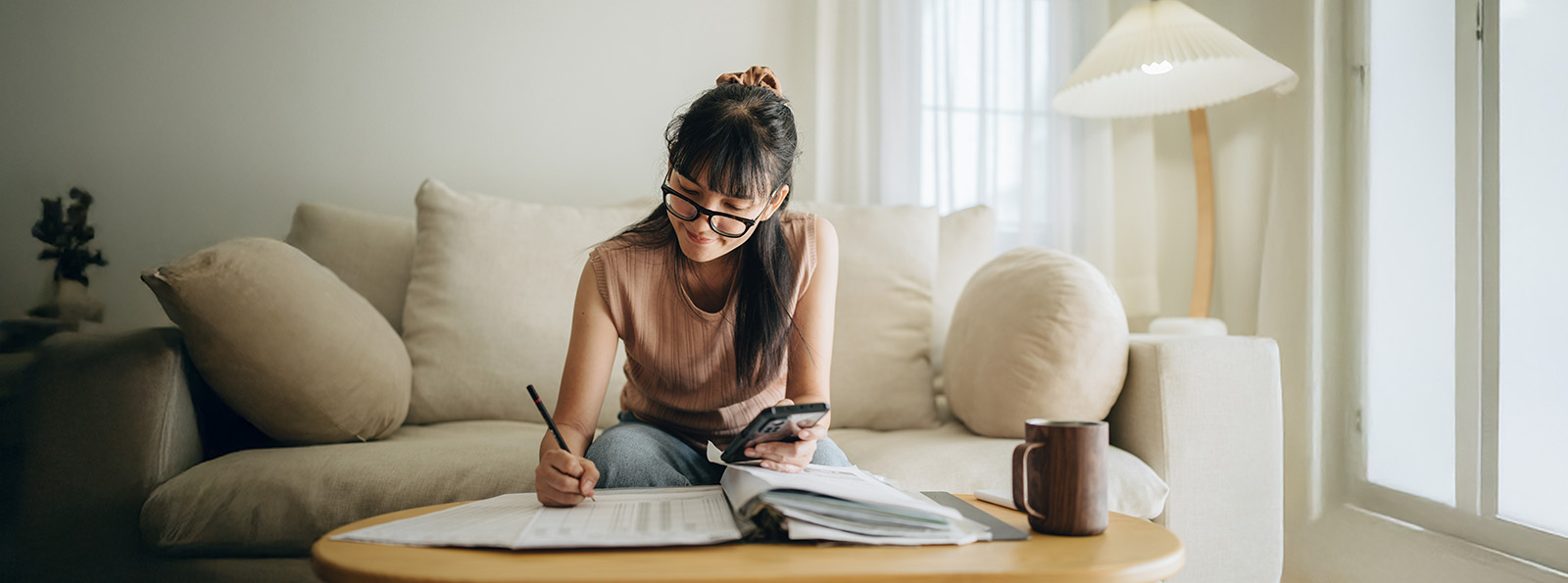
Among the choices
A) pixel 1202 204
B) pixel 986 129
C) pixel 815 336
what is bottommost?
pixel 815 336

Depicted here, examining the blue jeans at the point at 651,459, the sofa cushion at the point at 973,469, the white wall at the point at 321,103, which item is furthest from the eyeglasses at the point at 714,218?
the white wall at the point at 321,103

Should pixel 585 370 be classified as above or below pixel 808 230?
below

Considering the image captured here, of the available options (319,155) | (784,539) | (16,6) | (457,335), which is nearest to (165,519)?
(457,335)

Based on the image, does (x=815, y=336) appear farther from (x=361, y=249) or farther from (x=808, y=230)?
(x=361, y=249)

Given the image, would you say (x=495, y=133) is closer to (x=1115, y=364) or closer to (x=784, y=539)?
(x=1115, y=364)

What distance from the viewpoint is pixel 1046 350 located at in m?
1.35

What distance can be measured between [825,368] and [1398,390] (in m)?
1.39

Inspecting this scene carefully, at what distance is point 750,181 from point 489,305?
895 millimetres

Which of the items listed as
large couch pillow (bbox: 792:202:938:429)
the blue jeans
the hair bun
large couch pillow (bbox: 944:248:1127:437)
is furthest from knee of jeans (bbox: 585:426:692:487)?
large couch pillow (bbox: 792:202:938:429)

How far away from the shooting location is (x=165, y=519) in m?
1.11

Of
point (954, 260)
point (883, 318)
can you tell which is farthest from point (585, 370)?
point (954, 260)

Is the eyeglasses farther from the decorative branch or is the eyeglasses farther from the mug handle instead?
the decorative branch

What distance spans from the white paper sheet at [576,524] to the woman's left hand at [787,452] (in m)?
0.07

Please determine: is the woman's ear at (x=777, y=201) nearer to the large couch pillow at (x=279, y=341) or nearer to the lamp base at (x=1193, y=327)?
the large couch pillow at (x=279, y=341)
